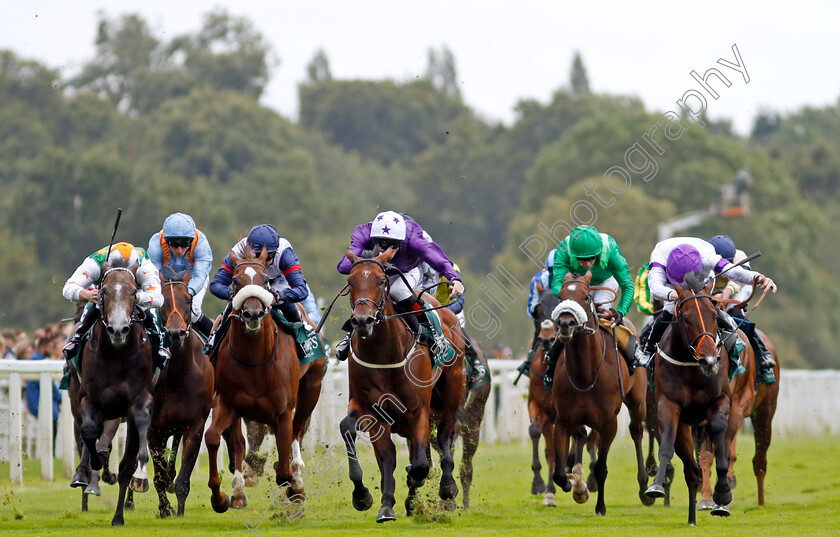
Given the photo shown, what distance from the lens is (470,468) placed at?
39.8 ft

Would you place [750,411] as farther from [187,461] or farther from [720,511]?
[187,461]

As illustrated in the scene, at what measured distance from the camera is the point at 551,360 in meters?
11.2

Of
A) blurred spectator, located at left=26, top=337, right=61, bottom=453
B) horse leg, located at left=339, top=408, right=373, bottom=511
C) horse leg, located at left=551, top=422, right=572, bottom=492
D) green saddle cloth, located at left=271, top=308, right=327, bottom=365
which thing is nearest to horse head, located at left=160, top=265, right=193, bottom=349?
green saddle cloth, located at left=271, top=308, right=327, bottom=365

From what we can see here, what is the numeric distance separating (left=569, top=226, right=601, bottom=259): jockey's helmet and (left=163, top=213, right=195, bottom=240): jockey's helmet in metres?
3.25

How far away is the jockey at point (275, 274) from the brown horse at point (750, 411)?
11.8 ft

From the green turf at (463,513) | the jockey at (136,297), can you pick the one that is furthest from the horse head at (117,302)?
the green turf at (463,513)

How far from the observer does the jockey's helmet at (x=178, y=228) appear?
1082 centimetres

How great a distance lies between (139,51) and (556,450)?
50169 mm

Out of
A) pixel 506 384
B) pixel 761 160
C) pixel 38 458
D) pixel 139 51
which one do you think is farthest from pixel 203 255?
pixel 139 51

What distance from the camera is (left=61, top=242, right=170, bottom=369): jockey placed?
9.61 m

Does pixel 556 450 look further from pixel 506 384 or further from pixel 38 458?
pixel 506 384

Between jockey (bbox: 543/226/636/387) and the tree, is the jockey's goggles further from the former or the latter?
the tree

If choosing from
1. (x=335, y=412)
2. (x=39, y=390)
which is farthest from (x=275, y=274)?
(x=335, y=412)

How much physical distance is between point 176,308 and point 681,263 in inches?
155
